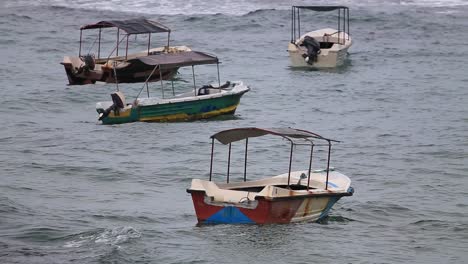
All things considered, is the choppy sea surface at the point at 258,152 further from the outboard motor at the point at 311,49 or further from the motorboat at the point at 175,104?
the outboard motor at the point at 311,49

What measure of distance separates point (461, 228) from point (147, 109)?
10224mm

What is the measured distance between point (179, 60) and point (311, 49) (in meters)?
8.93

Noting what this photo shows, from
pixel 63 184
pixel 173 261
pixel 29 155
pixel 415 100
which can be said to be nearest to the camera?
pixel 173 261

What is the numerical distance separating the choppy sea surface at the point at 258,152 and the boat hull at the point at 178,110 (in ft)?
0.86

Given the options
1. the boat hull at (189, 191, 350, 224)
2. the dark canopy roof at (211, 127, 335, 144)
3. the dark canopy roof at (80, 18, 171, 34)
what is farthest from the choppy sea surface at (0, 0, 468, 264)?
the dark canopy roof at (80, 18, 171, 34)

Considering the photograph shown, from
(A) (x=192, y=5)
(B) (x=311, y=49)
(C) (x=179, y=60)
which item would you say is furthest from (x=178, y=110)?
(A) (x=192, y=5)

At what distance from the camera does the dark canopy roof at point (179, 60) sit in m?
26.6

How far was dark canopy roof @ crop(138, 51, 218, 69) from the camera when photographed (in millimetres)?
26609

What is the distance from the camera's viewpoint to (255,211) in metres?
17.0

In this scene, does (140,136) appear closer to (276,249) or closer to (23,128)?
(23,128)

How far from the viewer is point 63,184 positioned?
67.7 ft

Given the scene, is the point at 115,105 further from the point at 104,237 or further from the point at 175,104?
the point at 104,237

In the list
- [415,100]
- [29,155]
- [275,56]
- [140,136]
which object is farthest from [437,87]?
[29,155]

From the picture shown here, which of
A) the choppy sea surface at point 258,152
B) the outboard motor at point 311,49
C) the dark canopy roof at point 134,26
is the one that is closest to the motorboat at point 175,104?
the choppy sea surface at point 258,152
